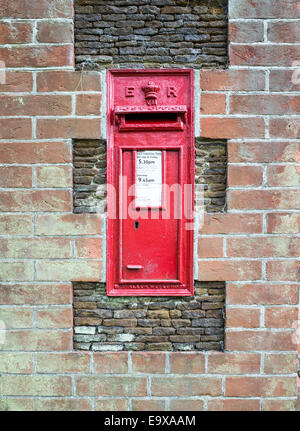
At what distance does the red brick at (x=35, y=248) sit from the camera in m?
2.62

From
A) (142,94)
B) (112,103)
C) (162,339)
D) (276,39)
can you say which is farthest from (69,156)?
(276,39)

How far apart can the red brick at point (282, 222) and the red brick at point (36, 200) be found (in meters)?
1.52

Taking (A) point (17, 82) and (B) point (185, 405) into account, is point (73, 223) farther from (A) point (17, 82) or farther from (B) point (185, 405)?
(B) point (185, 405)

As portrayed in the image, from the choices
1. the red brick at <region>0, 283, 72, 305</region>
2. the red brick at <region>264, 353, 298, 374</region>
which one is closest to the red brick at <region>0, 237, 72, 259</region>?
the red brick at <region>0, 283, 72, 305</region>

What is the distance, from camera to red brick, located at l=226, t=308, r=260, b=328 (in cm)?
262

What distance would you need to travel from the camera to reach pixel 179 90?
2590mm

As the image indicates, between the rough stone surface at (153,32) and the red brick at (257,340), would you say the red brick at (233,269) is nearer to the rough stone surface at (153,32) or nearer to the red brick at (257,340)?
the red brick at (257,340)

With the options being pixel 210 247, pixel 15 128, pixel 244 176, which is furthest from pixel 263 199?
pixel 15 128

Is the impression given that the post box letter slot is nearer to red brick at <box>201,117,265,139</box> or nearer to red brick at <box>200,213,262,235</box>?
red brick at <box>201,117,265,139</box>

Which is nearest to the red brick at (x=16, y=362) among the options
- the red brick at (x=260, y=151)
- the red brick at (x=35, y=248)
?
the red brick at (x=35, y=248)

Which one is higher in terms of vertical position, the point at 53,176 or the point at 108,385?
the point at 53,176

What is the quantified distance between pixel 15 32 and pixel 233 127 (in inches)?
69.7

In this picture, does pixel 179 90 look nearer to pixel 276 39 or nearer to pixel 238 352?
pixel 276 39

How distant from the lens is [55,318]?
264 cm
